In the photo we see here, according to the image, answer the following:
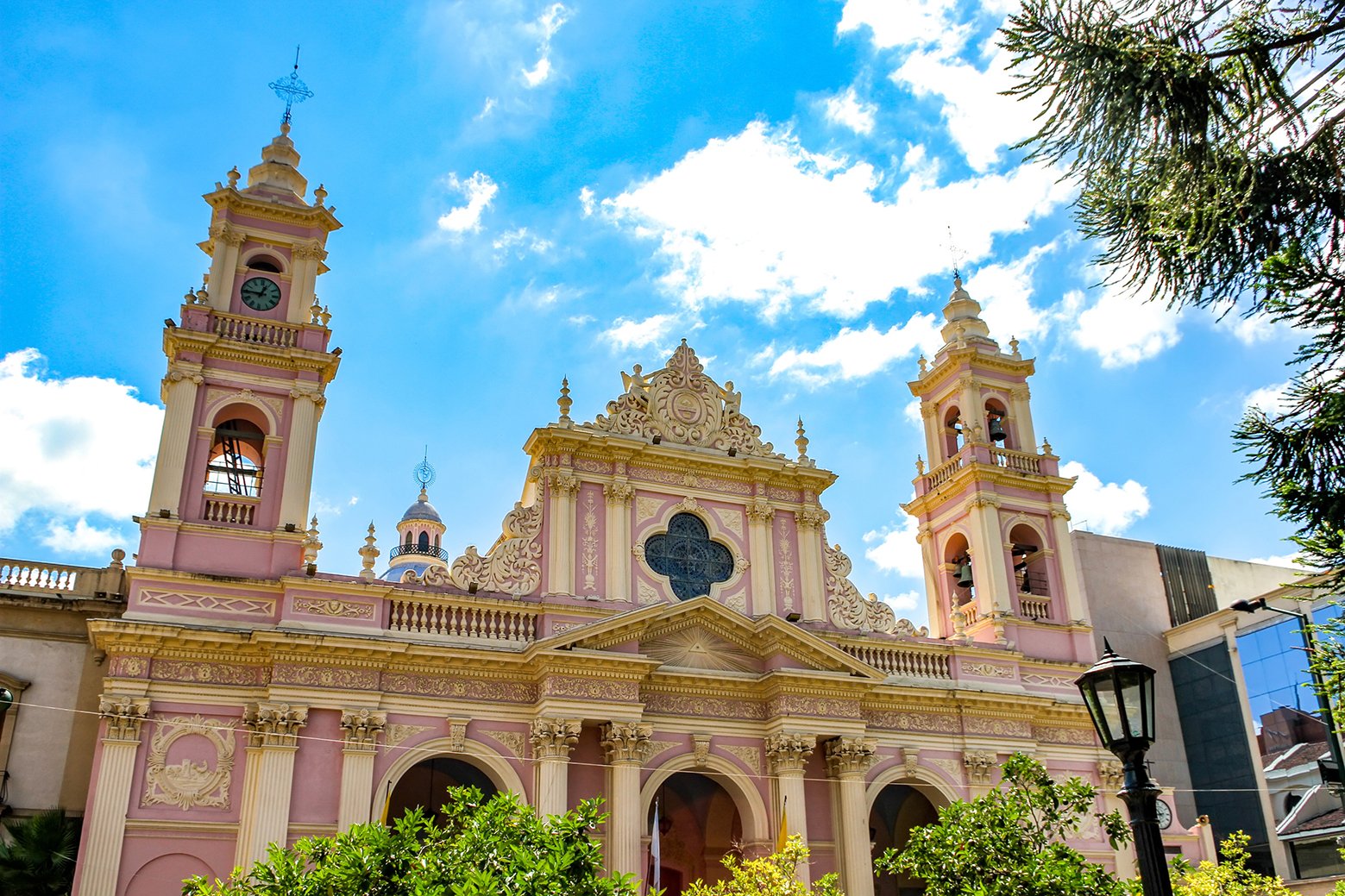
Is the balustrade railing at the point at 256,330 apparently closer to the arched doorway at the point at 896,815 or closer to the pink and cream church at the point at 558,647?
the pink and cream church at the point at 558,647

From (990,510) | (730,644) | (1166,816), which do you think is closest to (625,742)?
(730,644)

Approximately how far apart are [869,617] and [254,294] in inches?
616

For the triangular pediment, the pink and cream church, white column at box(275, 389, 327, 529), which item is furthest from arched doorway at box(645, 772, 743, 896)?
white column at box(275, 389, 327, 529)

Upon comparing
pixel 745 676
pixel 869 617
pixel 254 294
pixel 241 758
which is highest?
pixel 254 294

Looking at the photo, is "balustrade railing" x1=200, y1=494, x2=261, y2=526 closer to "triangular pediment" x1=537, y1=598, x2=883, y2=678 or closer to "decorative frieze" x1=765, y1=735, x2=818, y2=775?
"triangular pediment" x1=537, y1=598, x2=883, y2=678

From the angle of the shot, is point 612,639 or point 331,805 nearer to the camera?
point 331,805

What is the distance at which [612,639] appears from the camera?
22.7 metres

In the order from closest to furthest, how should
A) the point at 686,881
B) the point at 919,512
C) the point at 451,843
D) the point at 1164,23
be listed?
the point at 1164,23 < the point at 451,843 < the point at 686,881 < the point at 919,512

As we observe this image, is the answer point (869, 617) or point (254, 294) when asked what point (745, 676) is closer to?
point (869, 617)

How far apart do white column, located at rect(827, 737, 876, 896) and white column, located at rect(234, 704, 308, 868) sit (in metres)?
10.7

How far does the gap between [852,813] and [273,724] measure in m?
11.5

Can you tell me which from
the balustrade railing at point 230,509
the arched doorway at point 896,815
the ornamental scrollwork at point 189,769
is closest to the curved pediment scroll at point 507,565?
the balustrade railing at point 230,509

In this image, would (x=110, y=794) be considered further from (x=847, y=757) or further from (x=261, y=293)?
(x=847, y=757)

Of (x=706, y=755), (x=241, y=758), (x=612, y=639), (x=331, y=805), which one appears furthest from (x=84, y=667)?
(x=706, y=755)
